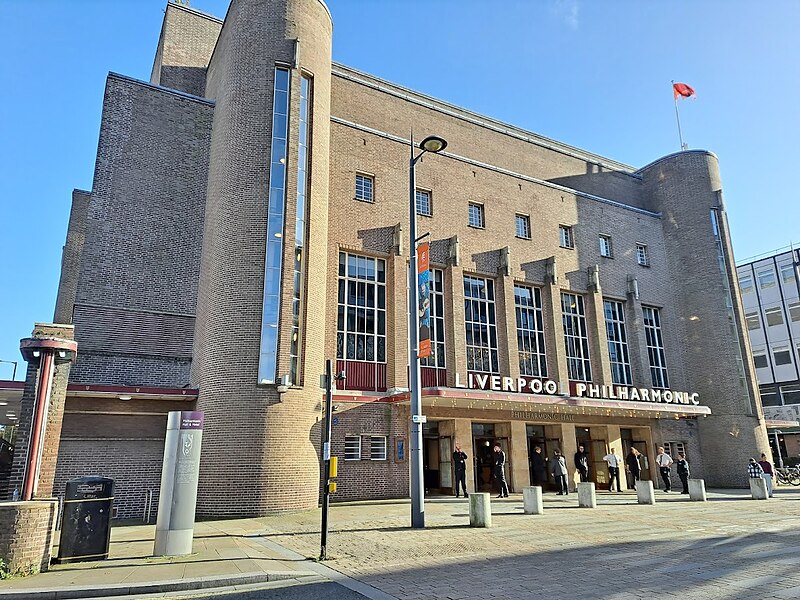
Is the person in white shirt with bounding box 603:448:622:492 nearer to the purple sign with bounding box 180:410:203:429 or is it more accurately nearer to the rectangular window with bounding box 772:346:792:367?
the purple sign with bounding box 180:410:203:429

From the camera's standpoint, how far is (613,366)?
28.1 meters

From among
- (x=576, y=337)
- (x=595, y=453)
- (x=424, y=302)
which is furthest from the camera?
(x=576, y=337)

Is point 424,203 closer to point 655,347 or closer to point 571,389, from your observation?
point 571,389

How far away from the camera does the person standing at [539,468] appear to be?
24.0m

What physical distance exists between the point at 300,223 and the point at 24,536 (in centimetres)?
1252

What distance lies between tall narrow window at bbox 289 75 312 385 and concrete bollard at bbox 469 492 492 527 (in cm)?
702

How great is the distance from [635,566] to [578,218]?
2308cm

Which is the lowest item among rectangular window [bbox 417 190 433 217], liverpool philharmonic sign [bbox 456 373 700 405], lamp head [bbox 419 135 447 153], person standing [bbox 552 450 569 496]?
person standing [bbox 552 450 569 496]

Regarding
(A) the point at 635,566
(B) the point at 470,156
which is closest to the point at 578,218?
(B) the point at 470,156

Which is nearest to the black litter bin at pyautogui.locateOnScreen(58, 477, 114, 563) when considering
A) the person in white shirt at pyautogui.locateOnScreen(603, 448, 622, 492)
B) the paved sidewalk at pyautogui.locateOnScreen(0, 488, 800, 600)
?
the paved sidewalk at pyautogui.locateOnScreen(0, 488, 800, 600)

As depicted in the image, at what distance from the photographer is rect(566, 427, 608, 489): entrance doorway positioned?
25688 millimetres

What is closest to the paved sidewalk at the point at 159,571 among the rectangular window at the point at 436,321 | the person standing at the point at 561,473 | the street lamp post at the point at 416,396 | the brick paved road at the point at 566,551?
the brick paved road at the point at 566,551

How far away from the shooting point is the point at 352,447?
64.8ft

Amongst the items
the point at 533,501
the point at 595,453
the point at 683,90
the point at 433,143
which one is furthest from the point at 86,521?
the point at 683,90
